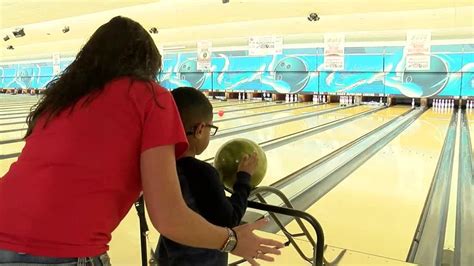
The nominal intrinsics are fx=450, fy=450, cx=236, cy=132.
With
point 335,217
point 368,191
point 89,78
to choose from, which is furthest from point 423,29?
point 89,78

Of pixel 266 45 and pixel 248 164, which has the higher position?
pixel 266 45

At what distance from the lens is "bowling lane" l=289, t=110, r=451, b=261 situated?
105 inches

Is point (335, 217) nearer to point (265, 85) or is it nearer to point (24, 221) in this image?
point (24, 221)

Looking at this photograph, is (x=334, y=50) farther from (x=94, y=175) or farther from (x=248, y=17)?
(x=94, y=175)

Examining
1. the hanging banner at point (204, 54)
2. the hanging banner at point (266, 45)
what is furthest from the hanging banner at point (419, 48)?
the hanging banner at point (204, 54)

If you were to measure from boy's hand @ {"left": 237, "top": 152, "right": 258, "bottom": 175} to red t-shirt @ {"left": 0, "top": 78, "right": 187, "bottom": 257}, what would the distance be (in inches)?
15.2

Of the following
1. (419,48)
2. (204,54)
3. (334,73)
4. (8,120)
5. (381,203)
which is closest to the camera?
(381,203)

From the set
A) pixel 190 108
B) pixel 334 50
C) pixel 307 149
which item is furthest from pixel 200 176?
pixel 334 50

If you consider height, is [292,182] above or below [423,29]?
below

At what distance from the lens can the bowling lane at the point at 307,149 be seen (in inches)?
171

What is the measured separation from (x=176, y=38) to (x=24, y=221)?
1271cm

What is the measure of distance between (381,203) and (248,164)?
236cm

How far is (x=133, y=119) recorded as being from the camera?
35.2 inches

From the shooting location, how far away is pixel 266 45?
36.6ft
